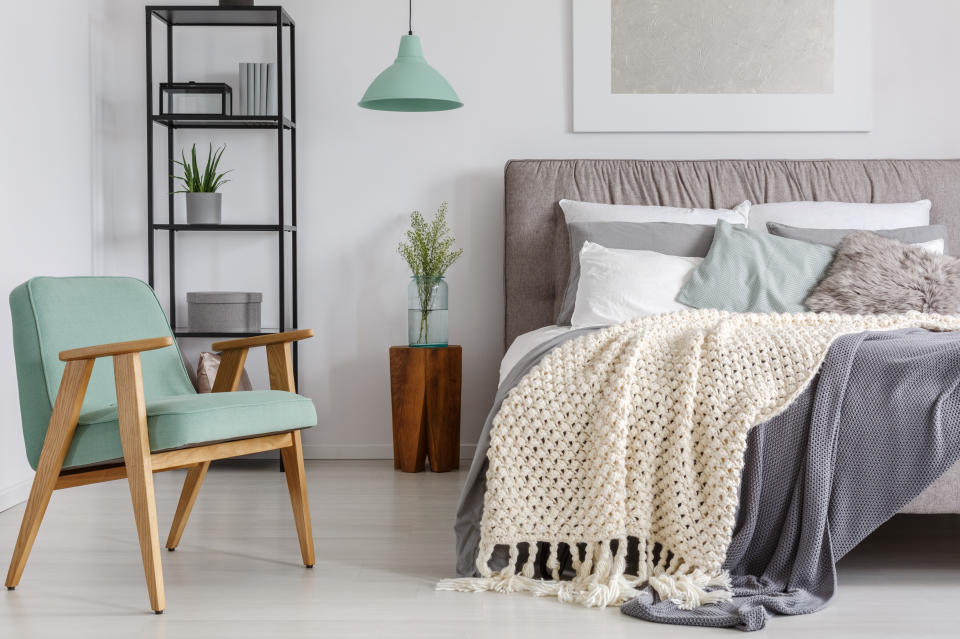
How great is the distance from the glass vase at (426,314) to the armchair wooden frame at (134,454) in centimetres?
127

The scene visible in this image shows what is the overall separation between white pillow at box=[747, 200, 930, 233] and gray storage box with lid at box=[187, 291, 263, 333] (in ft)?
6.91

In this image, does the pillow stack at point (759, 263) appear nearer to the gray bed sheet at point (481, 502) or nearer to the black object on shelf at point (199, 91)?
the gray bed sheet at point (481, 502)

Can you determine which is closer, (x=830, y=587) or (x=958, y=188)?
(x=830, y=587)

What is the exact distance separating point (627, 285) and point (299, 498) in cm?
137

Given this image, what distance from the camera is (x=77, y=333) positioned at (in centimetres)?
235

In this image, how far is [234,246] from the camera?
12.8ft

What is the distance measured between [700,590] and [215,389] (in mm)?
1443

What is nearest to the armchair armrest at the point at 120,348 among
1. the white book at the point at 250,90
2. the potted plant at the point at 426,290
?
the potted plant at the point at 426,290

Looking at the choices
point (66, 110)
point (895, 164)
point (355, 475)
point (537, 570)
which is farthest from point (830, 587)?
point (66, 110)

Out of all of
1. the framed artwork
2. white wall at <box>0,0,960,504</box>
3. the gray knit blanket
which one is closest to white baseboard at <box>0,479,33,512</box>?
white wall at <box>0,0,960,504</box>

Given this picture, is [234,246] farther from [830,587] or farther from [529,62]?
[830,587]

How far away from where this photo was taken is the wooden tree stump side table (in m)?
3.56

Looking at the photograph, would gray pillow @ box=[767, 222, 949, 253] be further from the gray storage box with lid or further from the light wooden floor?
the gray storage box with lid

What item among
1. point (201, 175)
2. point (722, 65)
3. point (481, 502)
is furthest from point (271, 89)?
point (481, 502)
